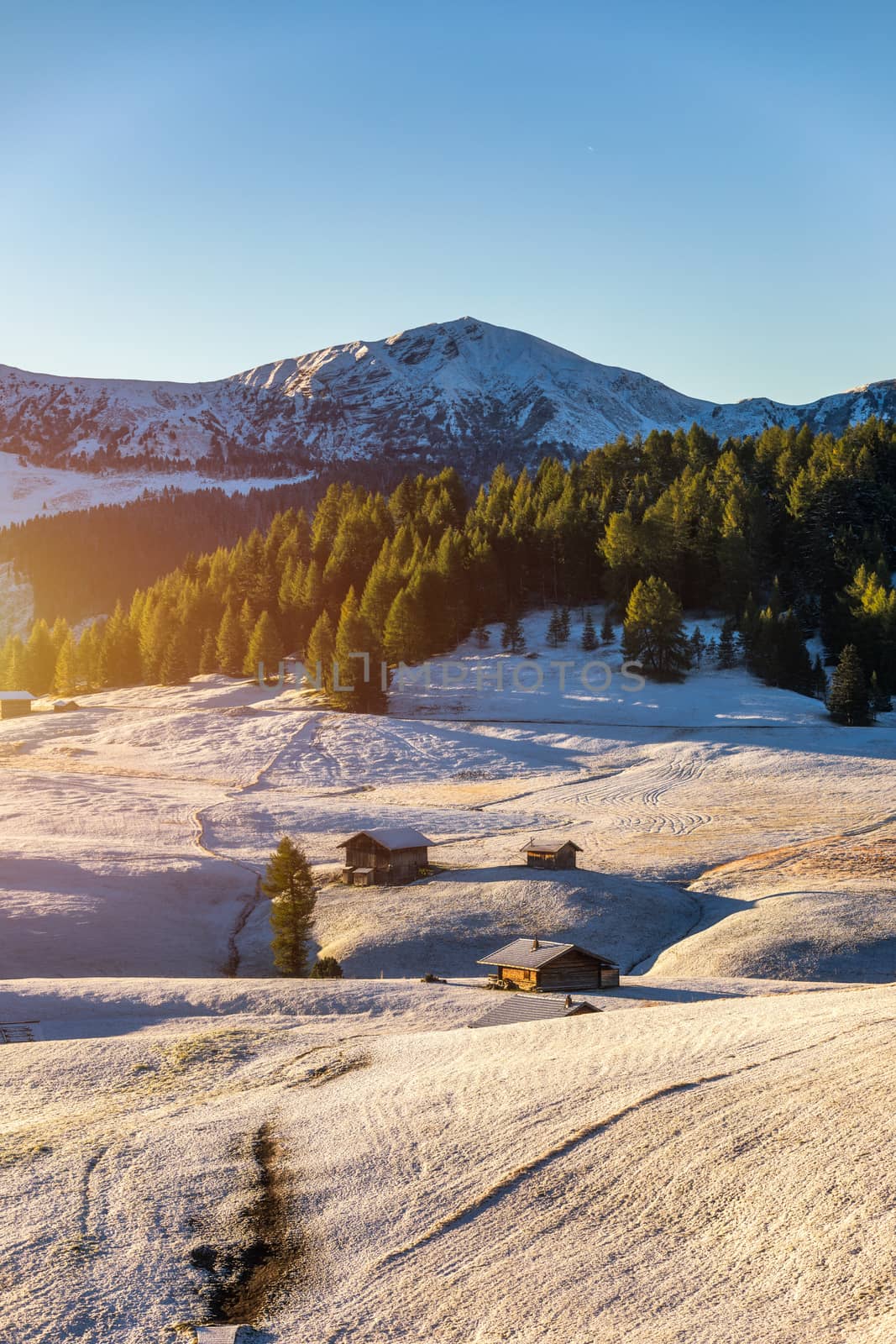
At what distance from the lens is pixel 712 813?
228ft

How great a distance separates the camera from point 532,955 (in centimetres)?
4006

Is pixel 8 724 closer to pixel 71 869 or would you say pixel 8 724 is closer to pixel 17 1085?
pixel 71 869

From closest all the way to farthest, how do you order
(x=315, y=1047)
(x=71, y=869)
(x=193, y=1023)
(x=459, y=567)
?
1. (x=315, y=1047)
2. (x=193, y=1023)
3. (x=71, y=869)
4. (x=459, y=567)

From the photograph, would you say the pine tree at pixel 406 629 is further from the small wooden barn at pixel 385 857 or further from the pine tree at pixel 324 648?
the small wooden barn at pixel 385 857

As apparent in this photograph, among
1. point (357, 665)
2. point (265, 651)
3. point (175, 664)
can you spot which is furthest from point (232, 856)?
point (175, 664)

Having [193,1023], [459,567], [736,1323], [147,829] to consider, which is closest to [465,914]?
[193,1023]

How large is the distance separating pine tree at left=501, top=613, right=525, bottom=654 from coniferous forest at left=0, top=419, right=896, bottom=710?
5945 mm

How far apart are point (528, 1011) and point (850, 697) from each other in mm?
63335

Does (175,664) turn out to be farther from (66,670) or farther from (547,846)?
(547,846)

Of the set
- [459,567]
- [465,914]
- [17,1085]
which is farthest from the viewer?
[459,567]

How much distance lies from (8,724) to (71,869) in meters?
57.9

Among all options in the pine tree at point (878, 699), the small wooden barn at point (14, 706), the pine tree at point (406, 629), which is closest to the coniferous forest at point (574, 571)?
the pine tree at point (406, 629)

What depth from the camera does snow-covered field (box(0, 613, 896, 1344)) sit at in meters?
14.7

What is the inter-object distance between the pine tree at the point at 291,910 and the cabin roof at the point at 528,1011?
1497 centimetres
